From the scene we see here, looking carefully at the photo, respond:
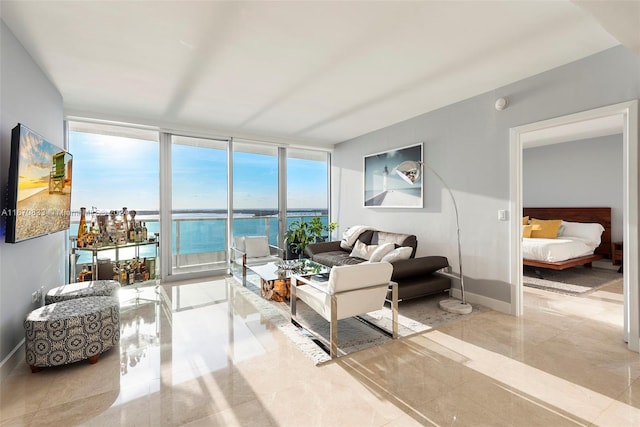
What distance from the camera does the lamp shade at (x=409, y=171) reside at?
182 inches

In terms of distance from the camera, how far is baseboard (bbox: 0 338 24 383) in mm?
2139

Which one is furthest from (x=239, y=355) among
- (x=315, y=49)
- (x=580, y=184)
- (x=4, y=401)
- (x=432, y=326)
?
(x=580, y=184)

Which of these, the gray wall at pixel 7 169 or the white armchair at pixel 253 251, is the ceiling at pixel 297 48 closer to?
the gray wall at pixel 7 169

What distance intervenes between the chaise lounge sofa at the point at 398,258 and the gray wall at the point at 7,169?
3.39 meters

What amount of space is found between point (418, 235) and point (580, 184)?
411 cm

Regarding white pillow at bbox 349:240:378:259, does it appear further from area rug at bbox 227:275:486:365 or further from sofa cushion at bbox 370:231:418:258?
area rug at bbox 227:275:486:365

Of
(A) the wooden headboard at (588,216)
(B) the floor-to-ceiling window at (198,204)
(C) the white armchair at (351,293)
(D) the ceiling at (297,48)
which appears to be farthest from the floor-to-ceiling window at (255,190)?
(A) the wooden headboard at (588,216)

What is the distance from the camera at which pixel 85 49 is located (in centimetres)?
256

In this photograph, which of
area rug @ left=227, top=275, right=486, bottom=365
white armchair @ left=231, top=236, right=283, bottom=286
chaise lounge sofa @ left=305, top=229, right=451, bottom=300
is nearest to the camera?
area rug @ left=227, top=275, right=486, bottom=365

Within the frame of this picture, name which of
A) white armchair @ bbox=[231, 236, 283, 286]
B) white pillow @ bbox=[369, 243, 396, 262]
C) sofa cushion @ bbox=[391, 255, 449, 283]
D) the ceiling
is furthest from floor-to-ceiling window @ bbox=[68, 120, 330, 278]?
sofa cushion @ bbox=[391, 255, 449, 283]

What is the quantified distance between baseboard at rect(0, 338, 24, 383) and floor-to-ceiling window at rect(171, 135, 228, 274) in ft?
8.70

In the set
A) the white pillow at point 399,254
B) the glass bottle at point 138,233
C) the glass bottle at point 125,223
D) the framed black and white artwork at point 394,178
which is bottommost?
the white pillow at point 399,254

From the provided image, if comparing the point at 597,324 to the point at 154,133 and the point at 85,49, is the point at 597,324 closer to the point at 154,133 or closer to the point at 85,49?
the point at 85,49

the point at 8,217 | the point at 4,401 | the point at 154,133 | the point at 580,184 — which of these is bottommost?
the point at 4,401
